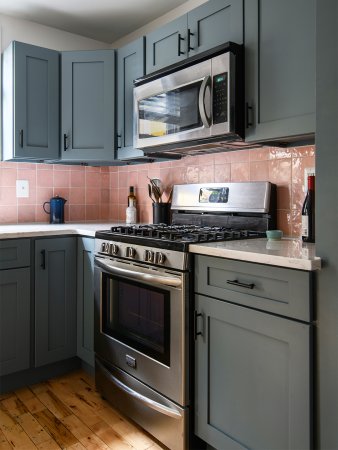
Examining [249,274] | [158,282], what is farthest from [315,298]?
[158,282]

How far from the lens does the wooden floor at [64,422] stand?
1816mm

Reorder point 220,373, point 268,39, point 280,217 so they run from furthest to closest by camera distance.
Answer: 1. point 280,217
2. point 268,39
3. point 220,373

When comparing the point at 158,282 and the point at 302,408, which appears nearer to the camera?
the point at 302,408

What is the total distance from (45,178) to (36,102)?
61 cm

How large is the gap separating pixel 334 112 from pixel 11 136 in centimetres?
205

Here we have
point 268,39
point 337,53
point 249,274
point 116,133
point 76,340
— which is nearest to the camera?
point 337,53

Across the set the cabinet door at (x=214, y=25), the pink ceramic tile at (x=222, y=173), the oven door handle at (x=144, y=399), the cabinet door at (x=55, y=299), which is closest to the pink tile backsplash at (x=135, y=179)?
the pink ceramic tile at (x=222, y=173)

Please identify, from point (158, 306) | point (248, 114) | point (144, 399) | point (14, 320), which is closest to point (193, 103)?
point (248, 114)

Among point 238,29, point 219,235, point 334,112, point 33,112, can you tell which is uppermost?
point 238,29

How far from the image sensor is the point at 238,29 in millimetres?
1848

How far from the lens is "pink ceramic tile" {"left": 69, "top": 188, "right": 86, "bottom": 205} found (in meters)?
3.18

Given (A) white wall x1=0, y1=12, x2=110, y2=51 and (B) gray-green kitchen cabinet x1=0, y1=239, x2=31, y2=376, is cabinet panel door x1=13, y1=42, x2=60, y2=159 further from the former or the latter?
(B) gray-green kitchen cabinet x1=0, y1=239, x2=31, y2=376

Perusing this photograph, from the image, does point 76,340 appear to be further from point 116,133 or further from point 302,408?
point 302,408

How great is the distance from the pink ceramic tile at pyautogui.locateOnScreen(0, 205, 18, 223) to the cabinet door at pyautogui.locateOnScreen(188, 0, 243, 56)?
1683 millimetres
